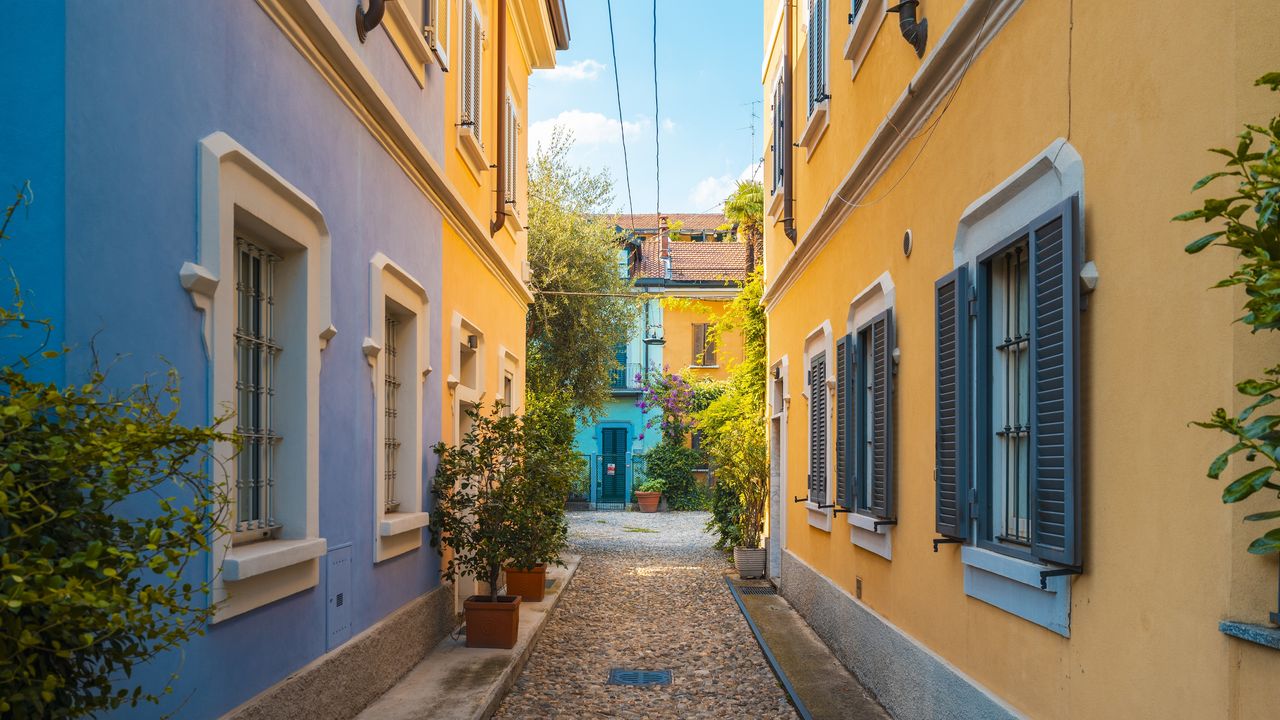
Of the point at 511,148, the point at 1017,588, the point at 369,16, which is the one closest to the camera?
the point at 1017,588

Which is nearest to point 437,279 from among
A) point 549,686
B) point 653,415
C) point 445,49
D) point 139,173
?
point 445,49

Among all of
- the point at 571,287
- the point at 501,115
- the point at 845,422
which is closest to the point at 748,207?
the point at 571,287

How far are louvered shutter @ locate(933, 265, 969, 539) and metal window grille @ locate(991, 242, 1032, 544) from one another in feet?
0.68

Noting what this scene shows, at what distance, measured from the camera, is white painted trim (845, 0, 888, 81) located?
7.24 m

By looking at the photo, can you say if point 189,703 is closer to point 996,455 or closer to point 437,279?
point 996,455

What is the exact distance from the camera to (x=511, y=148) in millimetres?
13453

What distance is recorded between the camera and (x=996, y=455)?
513 centimetres

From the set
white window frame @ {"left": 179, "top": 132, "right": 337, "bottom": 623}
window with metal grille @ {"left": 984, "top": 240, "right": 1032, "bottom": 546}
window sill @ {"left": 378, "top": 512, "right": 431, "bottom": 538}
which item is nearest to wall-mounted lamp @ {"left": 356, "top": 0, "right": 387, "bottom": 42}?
white window frame @ {"left": 179, "top": 132, "right": 337, "bottom": 623}

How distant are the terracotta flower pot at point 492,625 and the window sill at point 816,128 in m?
5.29

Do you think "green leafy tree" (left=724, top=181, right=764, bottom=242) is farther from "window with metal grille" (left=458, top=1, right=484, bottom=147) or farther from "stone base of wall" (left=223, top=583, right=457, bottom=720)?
"stone base of wall" (left=223, top=583, right=457, bottom=720)

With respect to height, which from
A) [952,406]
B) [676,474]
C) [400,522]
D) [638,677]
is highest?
[952,406]

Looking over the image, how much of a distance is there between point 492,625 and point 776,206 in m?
7.00

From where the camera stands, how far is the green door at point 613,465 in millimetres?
31500

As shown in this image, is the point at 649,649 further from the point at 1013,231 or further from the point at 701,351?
the point at 701,351
